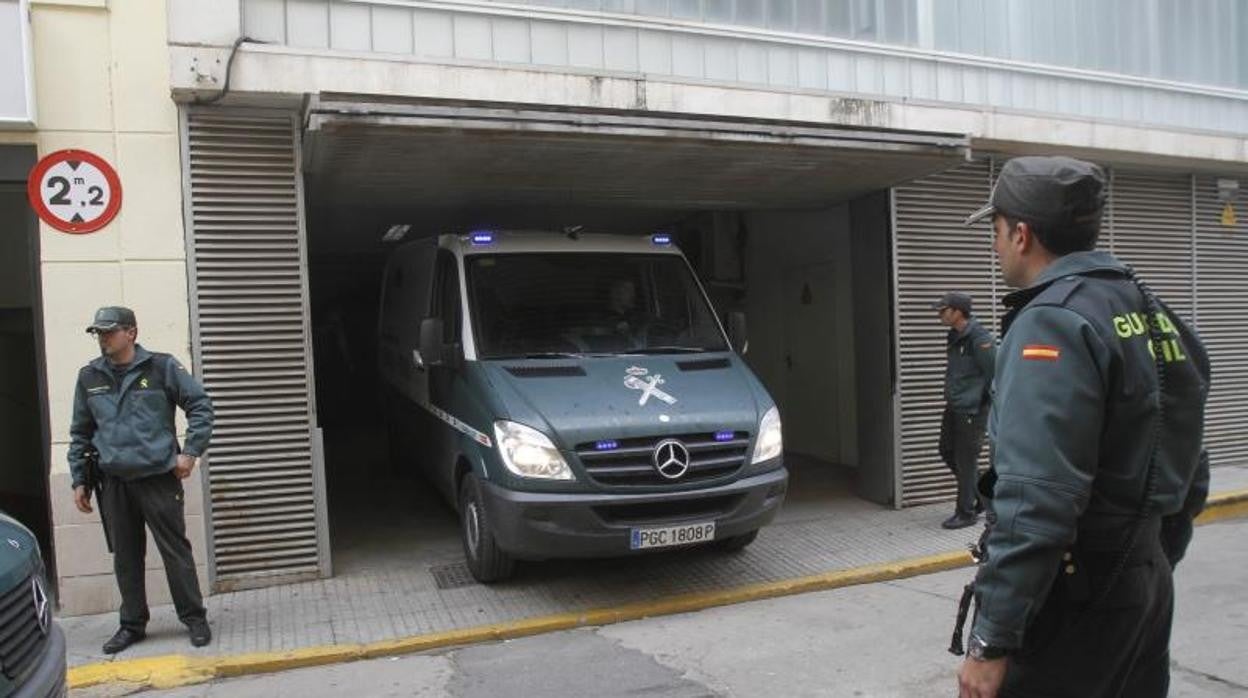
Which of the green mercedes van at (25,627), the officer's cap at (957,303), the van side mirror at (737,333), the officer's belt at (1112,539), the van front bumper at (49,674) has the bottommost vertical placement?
the van front bumper at (49,674)

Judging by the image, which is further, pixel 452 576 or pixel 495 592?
pixel 452 576

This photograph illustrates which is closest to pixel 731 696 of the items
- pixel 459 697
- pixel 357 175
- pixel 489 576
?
pixel 459 697

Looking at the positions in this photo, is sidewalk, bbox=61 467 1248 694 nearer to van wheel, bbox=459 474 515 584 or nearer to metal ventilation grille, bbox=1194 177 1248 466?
van wheel, bbox=459 474 515 584

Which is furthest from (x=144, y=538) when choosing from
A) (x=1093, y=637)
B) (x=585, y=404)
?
(x=1093, y=637)

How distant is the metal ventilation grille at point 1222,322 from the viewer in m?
10.2

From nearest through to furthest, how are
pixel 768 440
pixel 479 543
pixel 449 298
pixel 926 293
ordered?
pixel 768 440, pixel 479 543, pixel 449 298, pixel 926 293

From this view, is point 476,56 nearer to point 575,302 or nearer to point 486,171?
point 486,171

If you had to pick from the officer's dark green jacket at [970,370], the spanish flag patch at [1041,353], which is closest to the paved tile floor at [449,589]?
the officer's dark green jacket at [970,370]

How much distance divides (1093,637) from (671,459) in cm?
358

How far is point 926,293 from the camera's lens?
8.41 meters

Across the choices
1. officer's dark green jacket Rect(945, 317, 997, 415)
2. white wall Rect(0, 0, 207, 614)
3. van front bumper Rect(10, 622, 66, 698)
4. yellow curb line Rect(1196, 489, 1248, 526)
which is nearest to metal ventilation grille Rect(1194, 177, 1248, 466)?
yellow curb line Rect(1196, 489, 1248, 526)

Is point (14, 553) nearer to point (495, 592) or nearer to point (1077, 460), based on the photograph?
point (1077, 460)

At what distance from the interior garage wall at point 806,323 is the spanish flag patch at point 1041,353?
763 centimetres

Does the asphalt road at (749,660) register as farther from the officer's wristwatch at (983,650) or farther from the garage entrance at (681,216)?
the officer's wristwatch at (983,650)
